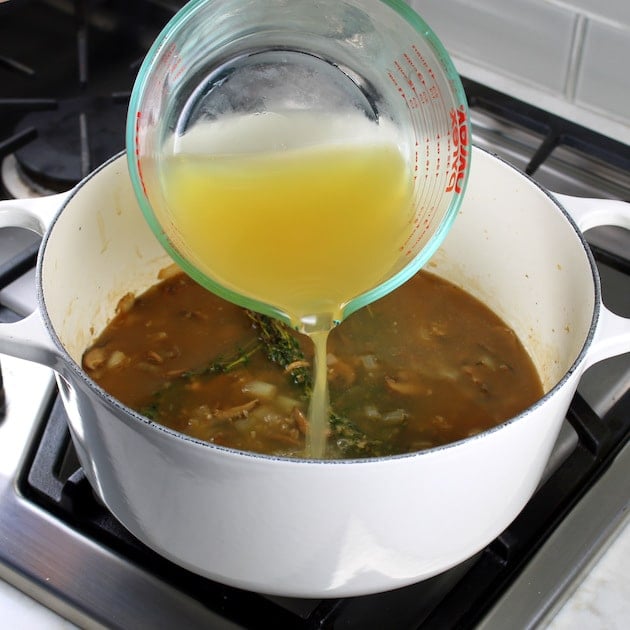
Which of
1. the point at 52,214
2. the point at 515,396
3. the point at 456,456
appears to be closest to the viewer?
the point at 456,456

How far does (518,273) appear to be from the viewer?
1.16 meters

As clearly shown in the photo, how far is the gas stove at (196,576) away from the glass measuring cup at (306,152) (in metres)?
0.26

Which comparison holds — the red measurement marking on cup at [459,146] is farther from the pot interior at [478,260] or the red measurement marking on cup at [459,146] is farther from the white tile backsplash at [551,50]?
the white tile backsplash at [551,50]

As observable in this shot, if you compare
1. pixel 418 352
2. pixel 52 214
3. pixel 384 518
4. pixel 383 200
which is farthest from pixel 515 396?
pixel 52 214

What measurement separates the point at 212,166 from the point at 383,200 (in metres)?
0.18

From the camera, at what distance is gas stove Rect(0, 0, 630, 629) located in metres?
0.87

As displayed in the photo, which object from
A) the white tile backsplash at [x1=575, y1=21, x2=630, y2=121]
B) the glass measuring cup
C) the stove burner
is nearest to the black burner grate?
the glass measuring cup

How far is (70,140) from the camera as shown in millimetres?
1358

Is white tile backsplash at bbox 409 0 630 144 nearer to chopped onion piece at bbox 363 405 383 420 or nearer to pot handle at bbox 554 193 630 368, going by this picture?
pot handle at bbox 554 193 630 368

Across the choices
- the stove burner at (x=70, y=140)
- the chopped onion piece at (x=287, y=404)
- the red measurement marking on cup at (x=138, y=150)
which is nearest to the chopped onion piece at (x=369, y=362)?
the chopped onion piece at (x=287, y=404)

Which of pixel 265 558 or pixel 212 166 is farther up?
pixel 212 166

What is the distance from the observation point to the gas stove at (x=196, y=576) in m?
0.87

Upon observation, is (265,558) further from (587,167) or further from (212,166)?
(587,167)

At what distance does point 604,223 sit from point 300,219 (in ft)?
1.01
